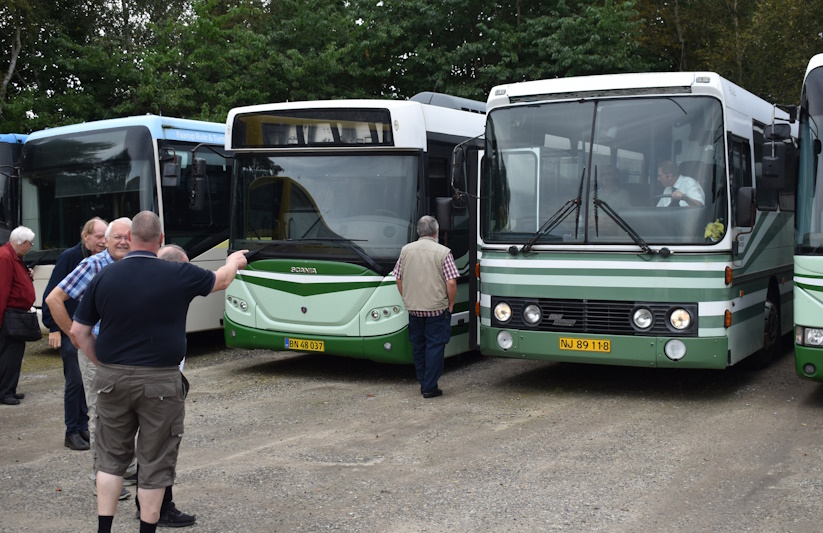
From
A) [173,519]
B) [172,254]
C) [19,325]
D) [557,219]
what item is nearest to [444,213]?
[557,219]

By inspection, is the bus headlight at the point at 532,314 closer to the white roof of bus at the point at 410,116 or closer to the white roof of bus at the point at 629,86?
the white roof of bus at the point at 629,86

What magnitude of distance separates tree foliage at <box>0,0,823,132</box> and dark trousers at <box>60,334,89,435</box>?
48.9 feet

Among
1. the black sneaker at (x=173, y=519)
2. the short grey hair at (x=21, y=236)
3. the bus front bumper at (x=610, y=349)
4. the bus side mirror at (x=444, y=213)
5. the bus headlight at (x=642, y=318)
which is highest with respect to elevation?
the bus side mirror at (x=444, y=213)

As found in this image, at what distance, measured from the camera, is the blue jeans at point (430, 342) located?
10.2m

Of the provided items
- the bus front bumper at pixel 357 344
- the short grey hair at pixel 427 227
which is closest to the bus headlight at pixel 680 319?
the short grey hair at pixel 427 227

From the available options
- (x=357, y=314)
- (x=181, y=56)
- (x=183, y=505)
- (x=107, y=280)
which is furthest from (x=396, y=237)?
(x=181, y=56)

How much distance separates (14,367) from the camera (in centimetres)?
1041

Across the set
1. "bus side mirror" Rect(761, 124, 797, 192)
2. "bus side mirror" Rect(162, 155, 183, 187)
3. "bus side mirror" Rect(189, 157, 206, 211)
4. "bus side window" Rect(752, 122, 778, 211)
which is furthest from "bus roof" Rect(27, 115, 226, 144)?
"bus side mirror" Rect(761, 124, 797, 192)

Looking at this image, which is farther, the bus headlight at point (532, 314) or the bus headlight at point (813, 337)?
the bus headlight at point (532, 314)

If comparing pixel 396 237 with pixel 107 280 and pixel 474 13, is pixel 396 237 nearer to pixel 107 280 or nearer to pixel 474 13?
pixel 107 280

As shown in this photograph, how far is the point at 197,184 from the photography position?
40.1ft

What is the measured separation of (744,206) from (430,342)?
3.37m

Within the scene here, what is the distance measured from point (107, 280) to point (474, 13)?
76.6 feet

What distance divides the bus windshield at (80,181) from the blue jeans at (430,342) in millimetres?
4441
